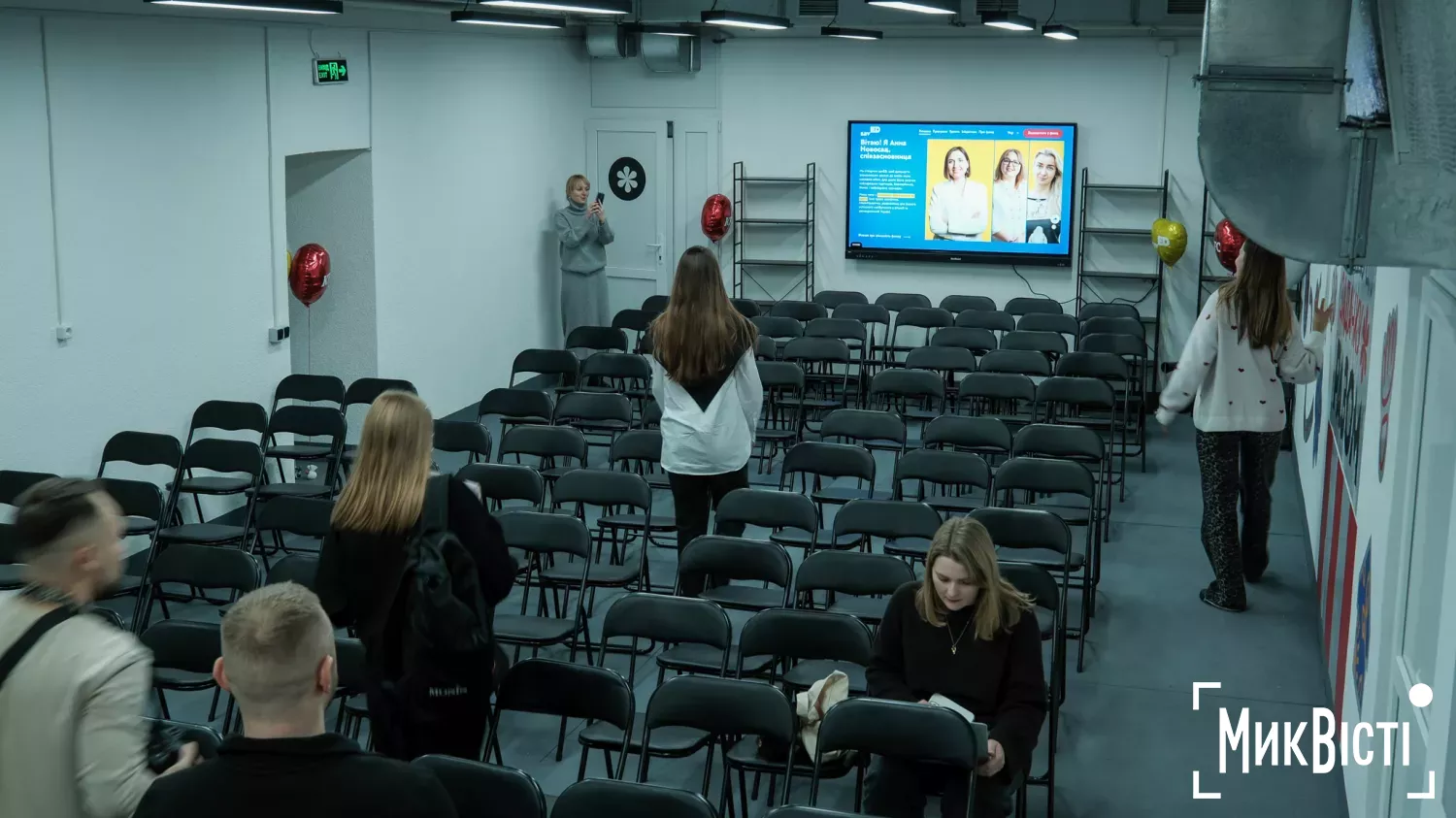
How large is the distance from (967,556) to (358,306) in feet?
23.8

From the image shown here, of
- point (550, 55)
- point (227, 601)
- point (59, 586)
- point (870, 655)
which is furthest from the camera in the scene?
point (550, 55)

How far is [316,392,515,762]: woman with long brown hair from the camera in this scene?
394 centimetres

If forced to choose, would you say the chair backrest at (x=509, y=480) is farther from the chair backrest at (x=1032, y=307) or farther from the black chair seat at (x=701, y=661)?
the chair backrest at (x=1032, y=307)

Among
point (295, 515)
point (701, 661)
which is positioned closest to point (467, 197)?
point (295, 515)

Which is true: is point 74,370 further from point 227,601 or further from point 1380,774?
point 1380,774

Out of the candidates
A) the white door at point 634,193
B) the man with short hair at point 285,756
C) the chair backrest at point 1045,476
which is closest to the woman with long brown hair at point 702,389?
the chair backrest at point 1045,476

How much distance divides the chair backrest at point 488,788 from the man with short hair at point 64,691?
37.8 inches

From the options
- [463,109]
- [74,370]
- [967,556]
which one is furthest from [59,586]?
[463,109]

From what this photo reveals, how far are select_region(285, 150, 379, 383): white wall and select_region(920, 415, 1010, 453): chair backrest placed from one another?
4.73 meters

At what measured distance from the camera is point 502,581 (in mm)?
4090

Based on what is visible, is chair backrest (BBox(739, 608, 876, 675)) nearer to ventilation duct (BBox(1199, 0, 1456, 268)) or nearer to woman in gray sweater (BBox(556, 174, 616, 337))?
ventilation duct (BBox(1199, 0, 1456, 268))

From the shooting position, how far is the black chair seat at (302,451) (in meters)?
8.73

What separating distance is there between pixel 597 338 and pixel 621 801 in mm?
8371

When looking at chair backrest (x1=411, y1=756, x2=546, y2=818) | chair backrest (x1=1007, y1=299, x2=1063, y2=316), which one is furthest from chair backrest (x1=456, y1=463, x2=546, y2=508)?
chair backrest (x1=1007, y1=299, x2=1063, y2=316)
